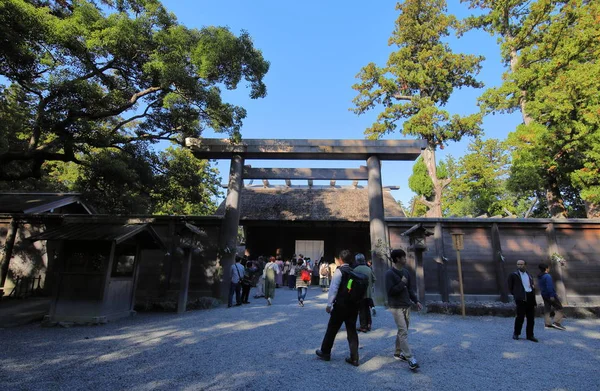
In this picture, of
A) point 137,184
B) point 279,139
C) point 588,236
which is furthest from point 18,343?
point 588,236

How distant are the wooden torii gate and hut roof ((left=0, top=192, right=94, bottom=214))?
544 cm

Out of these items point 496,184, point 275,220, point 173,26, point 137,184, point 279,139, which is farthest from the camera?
point 496,184

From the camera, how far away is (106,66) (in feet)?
23.2

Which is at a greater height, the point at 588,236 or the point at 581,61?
the point at 581,61

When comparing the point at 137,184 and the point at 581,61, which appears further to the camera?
the point at 581,61

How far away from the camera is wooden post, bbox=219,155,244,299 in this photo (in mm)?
9086

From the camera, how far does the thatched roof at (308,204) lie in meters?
15.6

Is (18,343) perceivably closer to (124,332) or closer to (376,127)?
(124,332)

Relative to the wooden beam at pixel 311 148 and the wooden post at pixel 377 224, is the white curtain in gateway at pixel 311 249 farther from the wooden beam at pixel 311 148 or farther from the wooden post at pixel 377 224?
the wooden beam at pixel 311 148

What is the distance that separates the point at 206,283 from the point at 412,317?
601cm

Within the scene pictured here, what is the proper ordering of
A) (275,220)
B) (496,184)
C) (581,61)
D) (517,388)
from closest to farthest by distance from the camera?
(517,388) < (581,61) < (275,220) < (496,184)

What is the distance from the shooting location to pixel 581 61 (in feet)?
45.2

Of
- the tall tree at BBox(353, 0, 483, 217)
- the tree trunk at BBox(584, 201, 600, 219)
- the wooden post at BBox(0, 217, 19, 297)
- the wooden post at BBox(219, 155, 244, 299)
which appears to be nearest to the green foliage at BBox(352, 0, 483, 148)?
the tall tree at BBox(353, 0, 483, 217)

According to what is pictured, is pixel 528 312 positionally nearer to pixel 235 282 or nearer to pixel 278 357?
pixel 278 357
